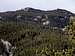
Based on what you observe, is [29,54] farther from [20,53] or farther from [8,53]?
[8,53]

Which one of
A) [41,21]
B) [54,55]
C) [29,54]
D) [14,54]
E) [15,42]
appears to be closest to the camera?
[54,55]

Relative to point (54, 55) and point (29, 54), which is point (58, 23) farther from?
point (54, 55)

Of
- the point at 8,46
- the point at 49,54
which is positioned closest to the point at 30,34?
the point at 8,46

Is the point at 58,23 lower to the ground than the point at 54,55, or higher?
lower

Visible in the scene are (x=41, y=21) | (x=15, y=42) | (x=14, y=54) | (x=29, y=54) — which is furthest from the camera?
(x=41, y=21)

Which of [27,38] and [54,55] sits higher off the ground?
[54,55]

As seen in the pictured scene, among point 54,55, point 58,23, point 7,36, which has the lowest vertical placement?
point 58,23

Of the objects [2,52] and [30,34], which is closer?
[2,52]

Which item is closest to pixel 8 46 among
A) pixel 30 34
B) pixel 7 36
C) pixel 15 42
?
pixel 15 42

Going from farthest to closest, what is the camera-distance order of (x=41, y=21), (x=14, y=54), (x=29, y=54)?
(x=41, y=21)
(x=14, y=54)
(x=29, y=54)
